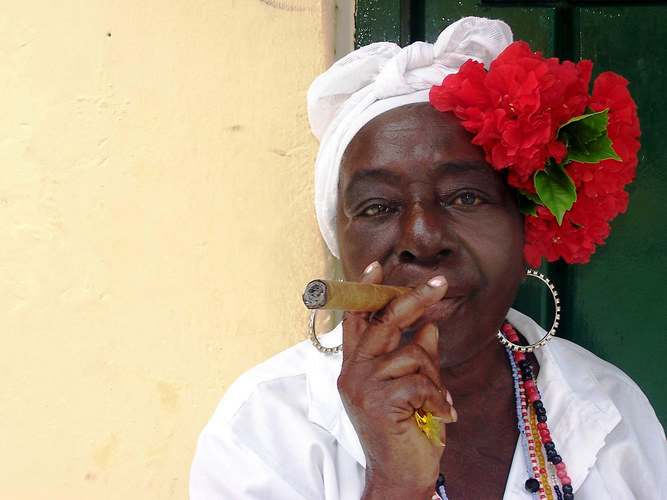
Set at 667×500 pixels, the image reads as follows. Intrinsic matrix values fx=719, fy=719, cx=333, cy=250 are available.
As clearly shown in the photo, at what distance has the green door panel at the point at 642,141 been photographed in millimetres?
2377

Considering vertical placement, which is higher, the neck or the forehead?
the forehead

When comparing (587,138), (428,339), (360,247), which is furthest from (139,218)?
(587,138)

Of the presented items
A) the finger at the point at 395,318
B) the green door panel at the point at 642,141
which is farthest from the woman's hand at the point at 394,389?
the green door panel at the point at 642,141

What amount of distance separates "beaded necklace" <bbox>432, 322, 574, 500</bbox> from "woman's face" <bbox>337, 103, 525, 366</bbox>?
34 cm

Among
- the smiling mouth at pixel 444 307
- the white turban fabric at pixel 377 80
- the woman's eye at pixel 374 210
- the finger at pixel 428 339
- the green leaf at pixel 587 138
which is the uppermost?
the white turban fabric at pixel 377 80

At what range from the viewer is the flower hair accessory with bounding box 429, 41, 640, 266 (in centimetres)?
168

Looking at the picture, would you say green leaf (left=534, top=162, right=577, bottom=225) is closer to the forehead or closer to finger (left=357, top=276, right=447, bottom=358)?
the forehead

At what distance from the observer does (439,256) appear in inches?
65.1

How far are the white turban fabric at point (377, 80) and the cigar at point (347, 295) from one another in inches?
24.7

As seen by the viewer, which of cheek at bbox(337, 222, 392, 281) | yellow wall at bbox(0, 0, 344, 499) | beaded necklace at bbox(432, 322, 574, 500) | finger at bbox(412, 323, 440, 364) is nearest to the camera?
finger at bbox(412, 323, 440, 364)

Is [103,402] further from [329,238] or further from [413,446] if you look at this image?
[413,446]

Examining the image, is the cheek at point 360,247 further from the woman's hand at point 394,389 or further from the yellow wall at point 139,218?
the yellow wall at point 139,218

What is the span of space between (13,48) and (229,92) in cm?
67

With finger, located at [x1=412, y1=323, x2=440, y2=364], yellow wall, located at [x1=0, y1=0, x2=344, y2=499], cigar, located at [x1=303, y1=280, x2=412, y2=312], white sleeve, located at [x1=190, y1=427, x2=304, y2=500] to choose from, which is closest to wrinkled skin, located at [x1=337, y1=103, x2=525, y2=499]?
finger, located at [x1=412, y1=323, x2=440, y2=364]
